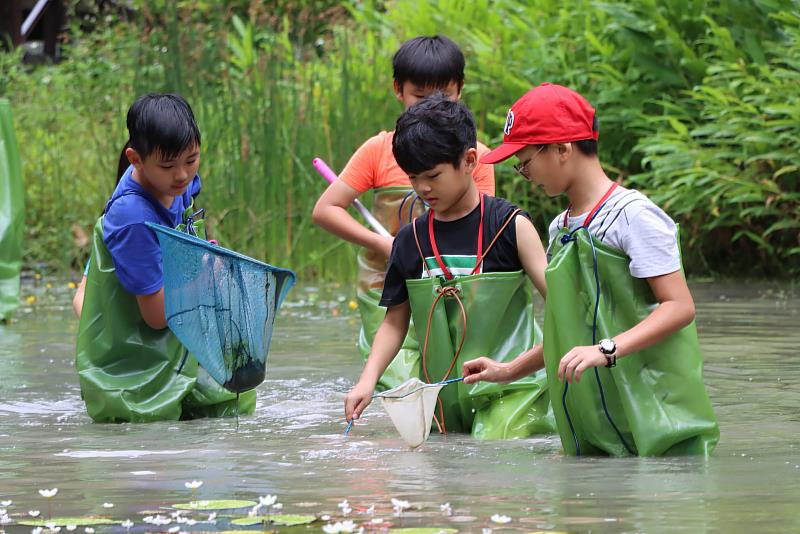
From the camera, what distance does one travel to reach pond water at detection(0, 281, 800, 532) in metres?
3.64

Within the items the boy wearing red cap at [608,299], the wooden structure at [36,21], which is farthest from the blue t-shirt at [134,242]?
the wooden structure at [36,21]

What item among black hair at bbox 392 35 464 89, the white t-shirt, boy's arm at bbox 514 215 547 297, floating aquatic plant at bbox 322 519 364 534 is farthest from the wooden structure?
floating aquatic plant at bbox 322 519 364 534

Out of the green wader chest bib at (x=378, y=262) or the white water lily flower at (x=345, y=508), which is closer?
the white water lily flower at (x=345, y=508)

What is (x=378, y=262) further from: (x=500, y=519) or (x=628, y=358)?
(x=500, y=519)

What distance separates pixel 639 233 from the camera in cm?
431

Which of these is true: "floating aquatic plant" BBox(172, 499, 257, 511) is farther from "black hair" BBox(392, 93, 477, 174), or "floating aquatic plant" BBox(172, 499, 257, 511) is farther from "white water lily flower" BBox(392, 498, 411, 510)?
"black hair" BBox(392, 93, 477, 174)

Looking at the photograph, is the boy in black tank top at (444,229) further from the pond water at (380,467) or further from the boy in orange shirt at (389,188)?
the boy in orange shirt at (389,188)

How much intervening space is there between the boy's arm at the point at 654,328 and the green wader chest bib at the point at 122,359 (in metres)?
1.91

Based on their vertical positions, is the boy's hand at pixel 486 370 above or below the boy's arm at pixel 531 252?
below

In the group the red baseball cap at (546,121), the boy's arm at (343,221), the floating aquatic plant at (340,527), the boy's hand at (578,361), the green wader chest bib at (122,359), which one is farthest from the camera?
the boy's arm at (343,221)

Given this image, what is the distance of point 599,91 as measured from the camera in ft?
41.2

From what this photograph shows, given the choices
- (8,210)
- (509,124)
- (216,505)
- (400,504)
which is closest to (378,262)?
(509,124)

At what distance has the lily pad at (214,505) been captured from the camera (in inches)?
148

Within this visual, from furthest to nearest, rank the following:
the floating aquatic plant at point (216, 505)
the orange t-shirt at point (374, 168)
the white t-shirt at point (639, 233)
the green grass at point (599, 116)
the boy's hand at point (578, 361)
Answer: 1. the green grass at point (599, 116)
2. the orange t-shirt at point (374, 168)
3. the white t-shirt at point (639, 233)
4. the boy's hand at point (578, 361)
5. the floating aquatic plant at point (216, 505)
